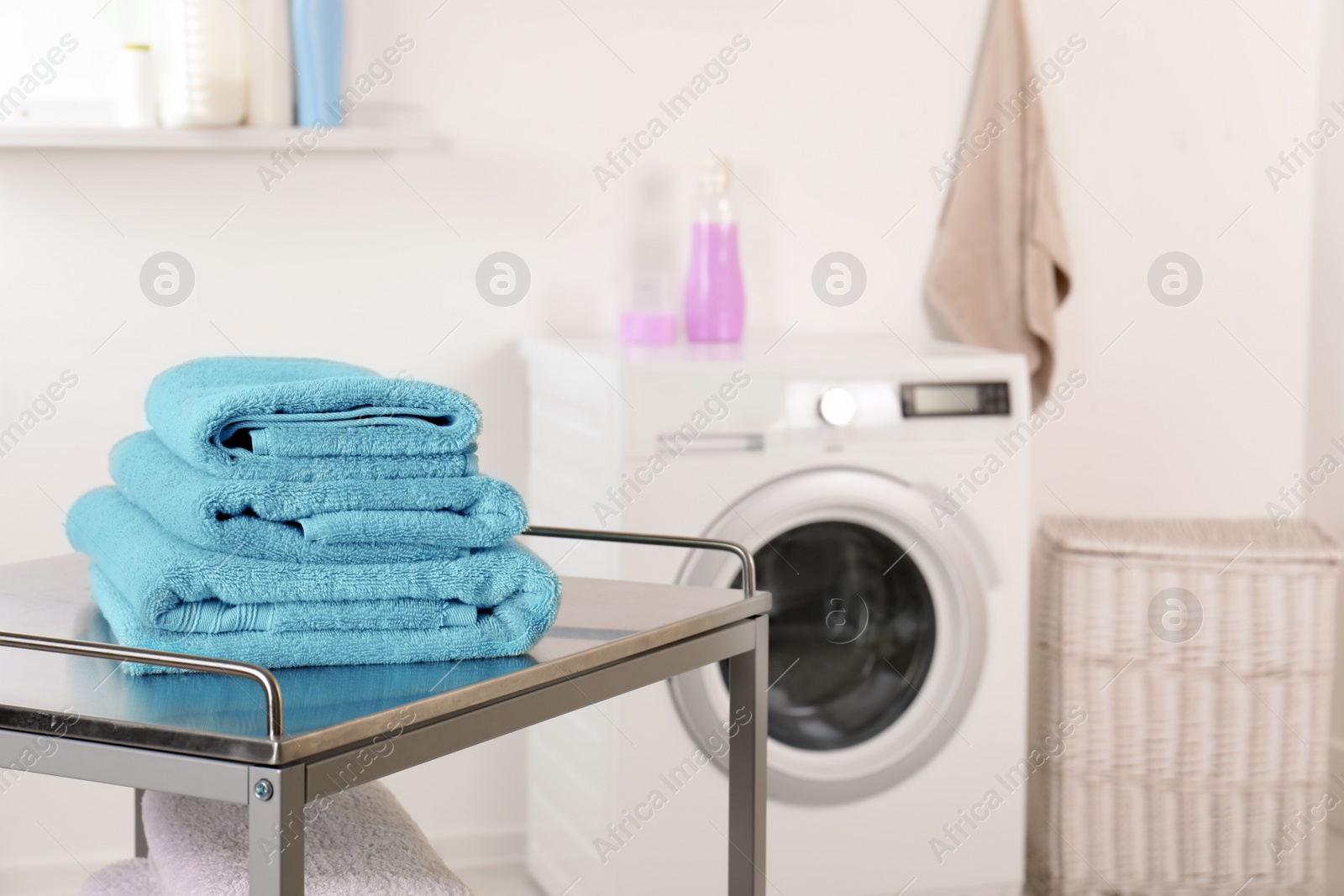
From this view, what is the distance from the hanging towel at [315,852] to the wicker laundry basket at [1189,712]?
1494 millimetres

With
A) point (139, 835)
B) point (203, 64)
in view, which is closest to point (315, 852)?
point (139, 835)

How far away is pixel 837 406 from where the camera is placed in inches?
75.9

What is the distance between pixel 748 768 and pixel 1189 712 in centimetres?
146

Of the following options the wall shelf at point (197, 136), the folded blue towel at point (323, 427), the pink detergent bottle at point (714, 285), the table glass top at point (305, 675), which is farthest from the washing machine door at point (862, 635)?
the folded blue towel at point (323, 427)

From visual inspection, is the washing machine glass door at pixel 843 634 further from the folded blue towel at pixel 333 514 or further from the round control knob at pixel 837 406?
the folded blue towel at pixel 333 514

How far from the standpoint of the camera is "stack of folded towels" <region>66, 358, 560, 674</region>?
Answer: 703mm

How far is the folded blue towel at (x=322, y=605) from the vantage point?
70 centimetres

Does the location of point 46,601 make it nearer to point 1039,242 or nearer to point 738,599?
point 738,599

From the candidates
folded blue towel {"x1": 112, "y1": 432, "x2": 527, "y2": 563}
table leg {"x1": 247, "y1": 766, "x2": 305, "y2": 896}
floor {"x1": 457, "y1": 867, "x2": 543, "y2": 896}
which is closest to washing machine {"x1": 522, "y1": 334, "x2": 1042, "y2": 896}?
floor {"x1": 457, "y1": 867, "x2": 543, "y2": 896}

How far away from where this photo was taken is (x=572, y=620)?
821 millimetres

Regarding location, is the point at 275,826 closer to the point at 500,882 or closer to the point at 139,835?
the point at 139,835

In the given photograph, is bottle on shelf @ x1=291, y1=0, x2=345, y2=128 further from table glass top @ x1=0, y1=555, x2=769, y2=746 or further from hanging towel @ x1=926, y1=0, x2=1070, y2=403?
table glass top @ x1=0, y1=555, x2=769, y2=746

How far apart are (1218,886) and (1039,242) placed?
114cm

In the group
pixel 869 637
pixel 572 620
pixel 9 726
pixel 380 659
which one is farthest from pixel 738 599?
pixel 869 637
